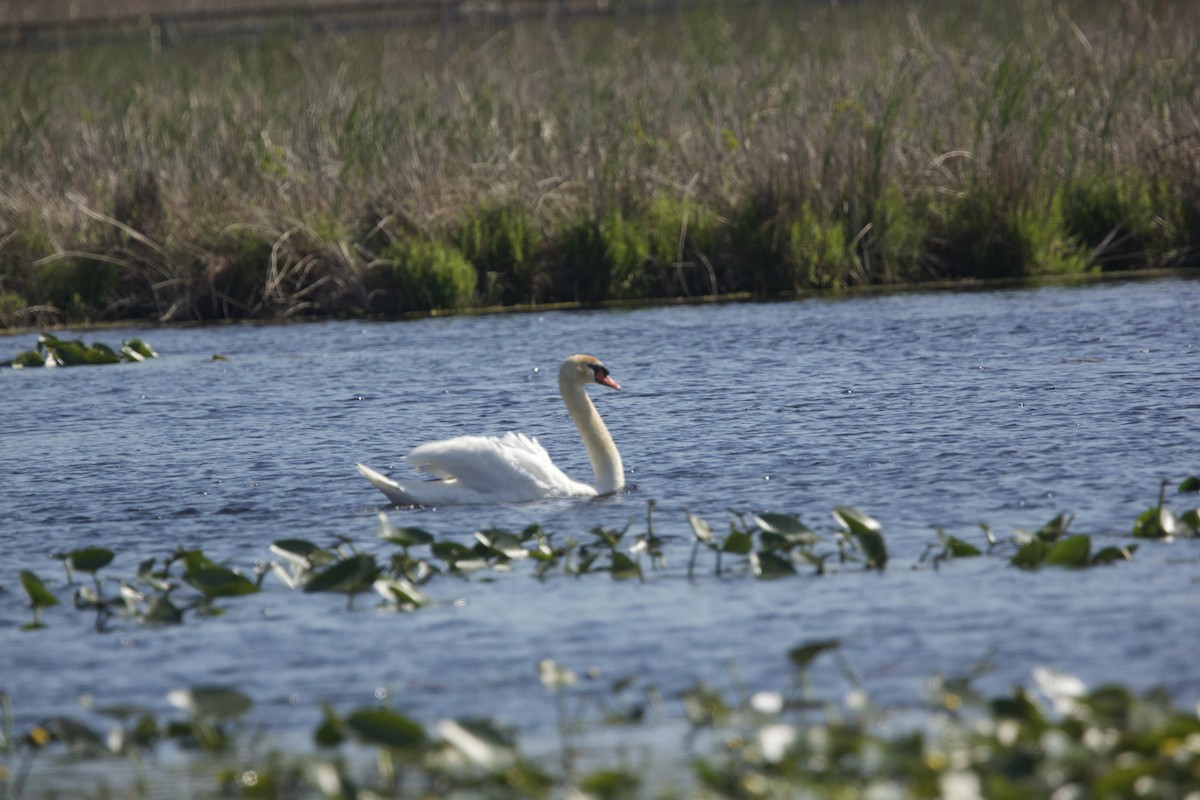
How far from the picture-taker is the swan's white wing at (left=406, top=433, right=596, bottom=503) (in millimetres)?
8227

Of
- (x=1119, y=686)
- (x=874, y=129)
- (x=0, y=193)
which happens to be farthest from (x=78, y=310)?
(x=1119, y=686)

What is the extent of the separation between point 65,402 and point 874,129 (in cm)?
714

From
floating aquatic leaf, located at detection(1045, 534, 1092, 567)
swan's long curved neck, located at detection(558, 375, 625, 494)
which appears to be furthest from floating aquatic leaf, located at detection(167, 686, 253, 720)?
swan's long curved neck, located at detection(558, 375, 625, 494)

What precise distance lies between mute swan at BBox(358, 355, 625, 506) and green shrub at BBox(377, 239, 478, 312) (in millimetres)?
6870

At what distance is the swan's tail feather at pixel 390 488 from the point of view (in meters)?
8.02

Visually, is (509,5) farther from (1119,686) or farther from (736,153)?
(1119,686)

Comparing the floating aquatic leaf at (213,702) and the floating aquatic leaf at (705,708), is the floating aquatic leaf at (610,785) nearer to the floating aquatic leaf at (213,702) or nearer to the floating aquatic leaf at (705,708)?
the floating aquatic leaf at (705,708)

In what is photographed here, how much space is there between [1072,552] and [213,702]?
3.07 meters

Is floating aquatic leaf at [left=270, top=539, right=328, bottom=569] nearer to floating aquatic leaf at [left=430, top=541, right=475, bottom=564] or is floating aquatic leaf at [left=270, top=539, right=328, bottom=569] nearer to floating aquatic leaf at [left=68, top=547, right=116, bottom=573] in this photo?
floating aquatic leaf at [left=430, top=541, right=475, bottom=564]

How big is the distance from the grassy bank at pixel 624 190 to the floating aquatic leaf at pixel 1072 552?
9.05m

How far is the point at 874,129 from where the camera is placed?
49.5ft

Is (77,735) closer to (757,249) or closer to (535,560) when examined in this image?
(535,560)

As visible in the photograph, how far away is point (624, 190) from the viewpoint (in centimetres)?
1545

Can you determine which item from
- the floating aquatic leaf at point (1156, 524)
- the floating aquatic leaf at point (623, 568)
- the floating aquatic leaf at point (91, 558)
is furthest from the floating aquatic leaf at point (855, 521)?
the floating aquatic leaf at point (91, 558)
